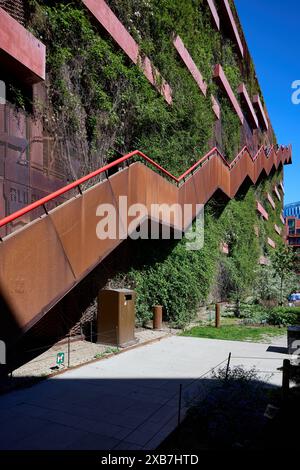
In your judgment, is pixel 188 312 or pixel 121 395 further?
pixel 188 312

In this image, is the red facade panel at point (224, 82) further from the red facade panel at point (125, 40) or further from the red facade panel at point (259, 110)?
the red facade panel at point (259, 110)

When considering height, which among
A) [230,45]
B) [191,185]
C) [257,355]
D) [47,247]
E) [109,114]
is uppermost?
[230,45]

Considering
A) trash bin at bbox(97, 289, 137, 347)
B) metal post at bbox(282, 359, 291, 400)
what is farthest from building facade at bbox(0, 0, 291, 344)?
metal post at bbox(282, 359, 291, 400)

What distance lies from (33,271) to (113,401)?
7.81 ft

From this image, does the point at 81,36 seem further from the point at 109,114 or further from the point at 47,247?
the point at 47,247

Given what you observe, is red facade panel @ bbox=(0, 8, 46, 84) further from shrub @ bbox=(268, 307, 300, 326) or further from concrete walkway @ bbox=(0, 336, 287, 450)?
shrub @ bbox=(268, 307, 300, 326)

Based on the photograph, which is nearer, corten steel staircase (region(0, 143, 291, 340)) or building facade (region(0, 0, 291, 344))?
corten steel staircase (region(0, 143, 291, 340))

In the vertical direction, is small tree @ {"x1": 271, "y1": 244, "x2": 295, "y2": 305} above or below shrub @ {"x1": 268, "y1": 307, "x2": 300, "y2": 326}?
above

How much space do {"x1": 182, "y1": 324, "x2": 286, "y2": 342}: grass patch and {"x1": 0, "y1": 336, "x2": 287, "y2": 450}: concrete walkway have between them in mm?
2464

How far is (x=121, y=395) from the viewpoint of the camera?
6289 millimetres

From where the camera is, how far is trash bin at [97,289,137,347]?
9734 mm
